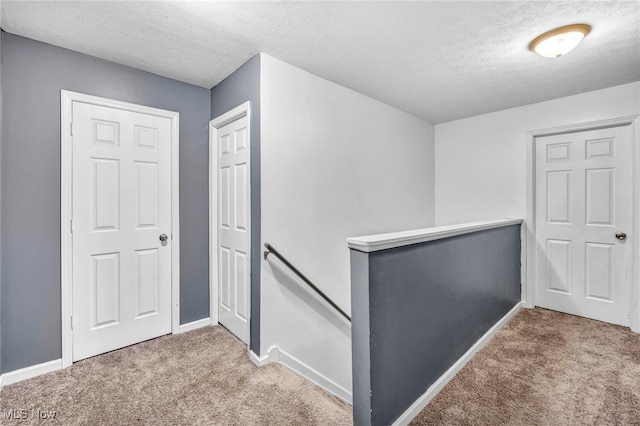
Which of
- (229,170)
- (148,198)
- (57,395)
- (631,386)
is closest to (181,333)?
(57,395)

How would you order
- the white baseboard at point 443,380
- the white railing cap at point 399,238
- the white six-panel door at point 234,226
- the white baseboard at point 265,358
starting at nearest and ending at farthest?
the white railing cap at point 399,238 → the white baseboard at point 443,380 → the white baseboard at point 265,358 → the white six-panel door at point 234,226

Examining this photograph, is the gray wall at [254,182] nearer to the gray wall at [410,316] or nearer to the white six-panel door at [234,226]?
the white six-panel door at [234,226]

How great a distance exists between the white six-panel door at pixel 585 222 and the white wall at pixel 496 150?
7.3 inches

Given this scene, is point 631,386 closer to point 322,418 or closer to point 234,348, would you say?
point 322,418

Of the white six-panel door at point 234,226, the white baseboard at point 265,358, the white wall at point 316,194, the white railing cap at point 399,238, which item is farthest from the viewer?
the white six-panel door at point 234,226

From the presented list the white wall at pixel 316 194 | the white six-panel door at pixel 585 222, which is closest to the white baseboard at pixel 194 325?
the white wall at pixel 316 194

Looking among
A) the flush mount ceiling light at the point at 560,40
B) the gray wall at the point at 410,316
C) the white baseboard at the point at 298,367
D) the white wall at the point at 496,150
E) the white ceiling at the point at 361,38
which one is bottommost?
the white baseboard at the point at 298,367

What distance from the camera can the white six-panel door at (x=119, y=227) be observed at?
228 cm

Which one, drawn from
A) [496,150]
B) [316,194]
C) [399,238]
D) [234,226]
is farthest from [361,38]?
[496,150]

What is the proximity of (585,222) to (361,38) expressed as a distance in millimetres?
3090

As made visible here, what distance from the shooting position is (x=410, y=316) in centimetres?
167

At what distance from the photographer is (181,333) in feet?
9.02

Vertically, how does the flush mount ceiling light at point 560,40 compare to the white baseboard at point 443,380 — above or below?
above

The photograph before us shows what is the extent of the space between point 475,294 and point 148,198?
114 inches
